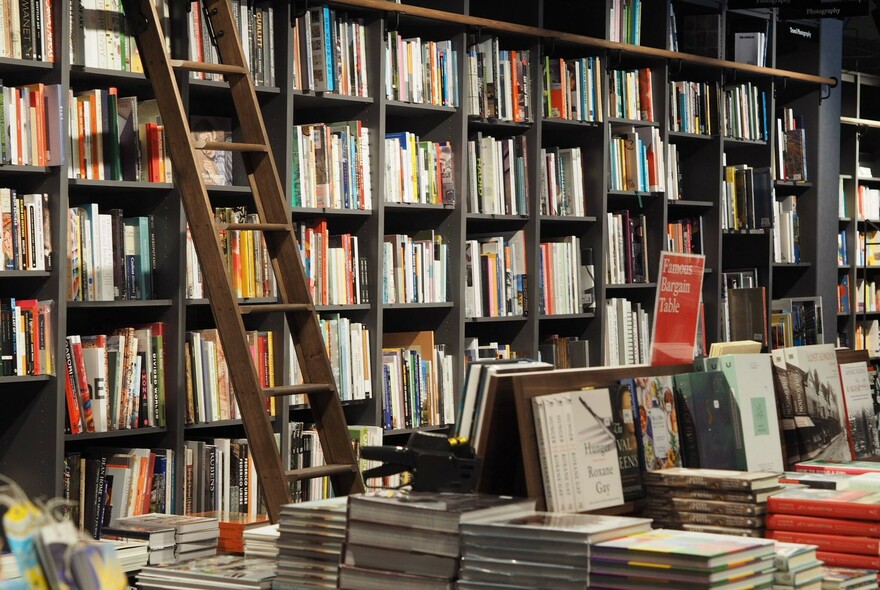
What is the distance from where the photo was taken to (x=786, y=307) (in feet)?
23.3

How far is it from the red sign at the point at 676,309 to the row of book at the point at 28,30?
88.4 inches

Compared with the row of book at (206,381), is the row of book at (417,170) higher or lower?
higher

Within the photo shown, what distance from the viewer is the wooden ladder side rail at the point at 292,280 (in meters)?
4.00

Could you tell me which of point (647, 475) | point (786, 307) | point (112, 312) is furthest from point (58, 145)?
point (786, 307)

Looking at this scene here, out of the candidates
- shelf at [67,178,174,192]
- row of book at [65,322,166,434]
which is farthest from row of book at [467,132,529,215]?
row of book at [65,322,166,434]

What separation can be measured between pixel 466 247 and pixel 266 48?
130cm

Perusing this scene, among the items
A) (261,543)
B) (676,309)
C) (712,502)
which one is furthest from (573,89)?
(261,543)

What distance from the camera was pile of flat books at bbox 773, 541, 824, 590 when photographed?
2.15 m

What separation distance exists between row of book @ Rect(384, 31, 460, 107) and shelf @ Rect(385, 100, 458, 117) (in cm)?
3

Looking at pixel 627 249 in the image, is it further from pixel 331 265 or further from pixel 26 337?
pixel 26 337

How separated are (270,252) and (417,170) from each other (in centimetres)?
133

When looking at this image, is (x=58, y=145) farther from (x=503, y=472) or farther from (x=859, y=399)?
(x=859, y=399)

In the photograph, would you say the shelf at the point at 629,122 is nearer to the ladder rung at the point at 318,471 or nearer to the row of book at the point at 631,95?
the row of book at the point at 631,95

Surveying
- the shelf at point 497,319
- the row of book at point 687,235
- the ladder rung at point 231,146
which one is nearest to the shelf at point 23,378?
the ladder rung at point 231,146
